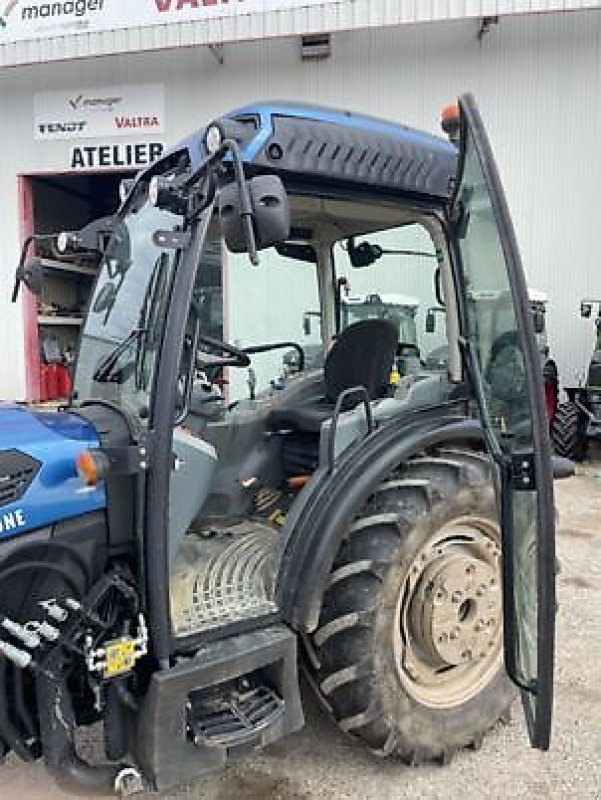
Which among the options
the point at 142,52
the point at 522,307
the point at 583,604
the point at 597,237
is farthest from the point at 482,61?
the point at 522,307

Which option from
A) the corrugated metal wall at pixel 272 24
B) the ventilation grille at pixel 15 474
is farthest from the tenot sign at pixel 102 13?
the ventilation grille at pixel 15 474

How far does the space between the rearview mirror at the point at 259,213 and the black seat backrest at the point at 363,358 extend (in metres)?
1.30

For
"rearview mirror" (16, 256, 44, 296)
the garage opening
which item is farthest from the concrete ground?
the garage opening

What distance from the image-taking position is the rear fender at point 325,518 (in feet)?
7.79

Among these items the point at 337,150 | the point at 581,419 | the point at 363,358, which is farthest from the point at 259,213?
the point at 581,419

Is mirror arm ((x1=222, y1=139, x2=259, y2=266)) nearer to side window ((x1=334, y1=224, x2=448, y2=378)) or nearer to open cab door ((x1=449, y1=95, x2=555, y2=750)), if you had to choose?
open cab door ((x1=449, y1=95, x2=555, y2=750))

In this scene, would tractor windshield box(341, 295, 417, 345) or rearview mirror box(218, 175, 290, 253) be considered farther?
tractor windshield box(341, 295, 417, 345)

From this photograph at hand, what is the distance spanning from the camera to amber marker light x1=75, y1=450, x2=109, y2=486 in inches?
79.7

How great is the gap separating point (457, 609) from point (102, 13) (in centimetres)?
1050

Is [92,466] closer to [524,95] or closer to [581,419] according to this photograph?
[581,419]

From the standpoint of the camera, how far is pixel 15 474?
208 cm

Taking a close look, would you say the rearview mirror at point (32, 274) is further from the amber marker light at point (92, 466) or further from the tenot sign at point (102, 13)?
the tenot sign at point (102, 13)

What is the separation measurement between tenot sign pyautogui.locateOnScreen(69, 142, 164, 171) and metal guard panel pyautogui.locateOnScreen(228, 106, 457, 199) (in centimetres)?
951

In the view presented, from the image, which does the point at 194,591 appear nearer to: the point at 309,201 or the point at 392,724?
the point at 392,724
